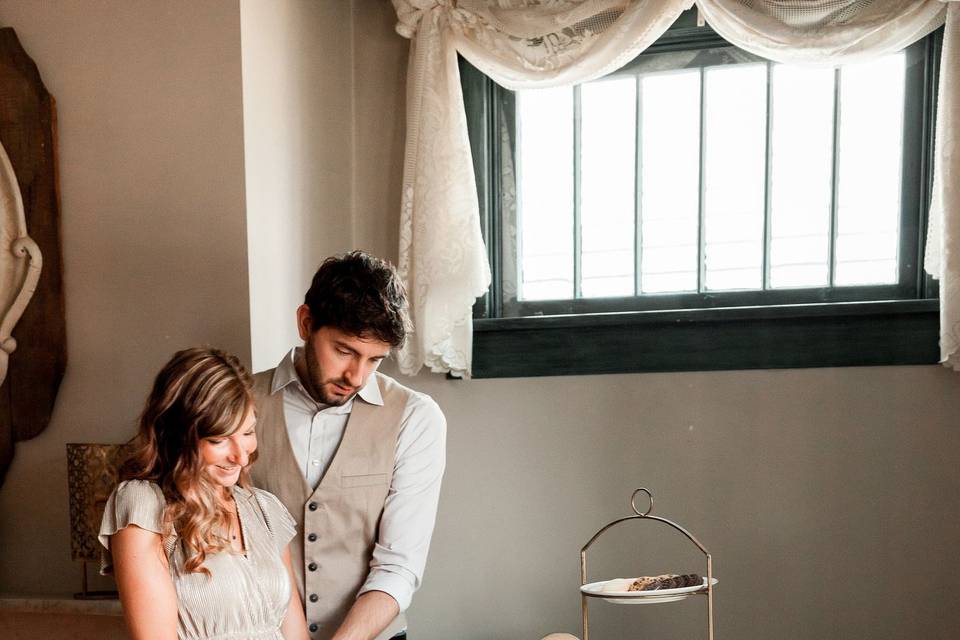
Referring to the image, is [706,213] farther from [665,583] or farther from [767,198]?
[665,583]

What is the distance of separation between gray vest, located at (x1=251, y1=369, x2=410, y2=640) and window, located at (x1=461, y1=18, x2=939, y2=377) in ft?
2.53

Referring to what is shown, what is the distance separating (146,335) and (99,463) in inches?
15.5

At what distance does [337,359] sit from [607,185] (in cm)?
121

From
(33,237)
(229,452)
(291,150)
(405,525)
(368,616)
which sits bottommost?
(368,616)

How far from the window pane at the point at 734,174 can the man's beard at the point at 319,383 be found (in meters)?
1.25

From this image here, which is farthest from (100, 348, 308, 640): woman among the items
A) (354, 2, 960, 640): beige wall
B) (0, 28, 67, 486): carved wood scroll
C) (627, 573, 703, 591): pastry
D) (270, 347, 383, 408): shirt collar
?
(354, 2, 960, 640): beige wall

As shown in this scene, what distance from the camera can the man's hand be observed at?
1648 mm

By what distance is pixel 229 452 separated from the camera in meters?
1.53

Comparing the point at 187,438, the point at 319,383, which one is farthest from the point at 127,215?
the point at 187,438

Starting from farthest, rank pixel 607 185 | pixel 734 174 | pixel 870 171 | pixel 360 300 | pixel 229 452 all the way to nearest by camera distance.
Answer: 1. pixel 607 185
2. pixel 734 174
3. pixel 870 171
4. pixel 360 300
5. pixel 229 452

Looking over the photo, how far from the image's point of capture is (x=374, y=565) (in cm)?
177

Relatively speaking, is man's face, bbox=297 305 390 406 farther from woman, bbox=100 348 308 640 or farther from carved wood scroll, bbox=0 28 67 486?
carved wood scroll, bbox=0 28 67 486

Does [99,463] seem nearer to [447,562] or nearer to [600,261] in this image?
[447,562]

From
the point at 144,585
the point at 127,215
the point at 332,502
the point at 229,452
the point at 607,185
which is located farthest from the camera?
the point at 607,185
